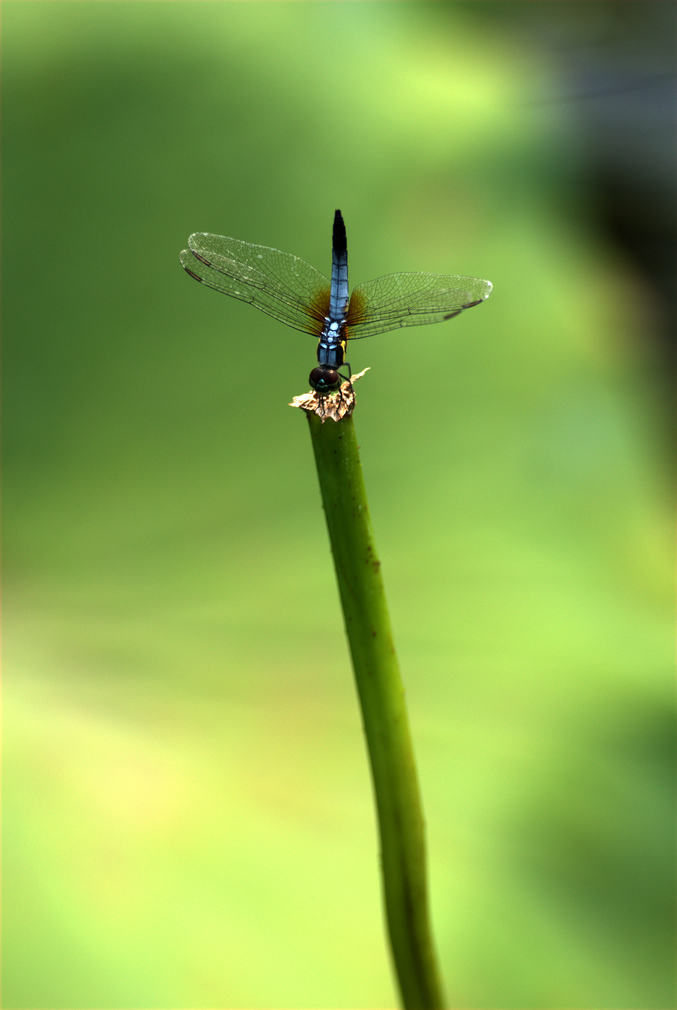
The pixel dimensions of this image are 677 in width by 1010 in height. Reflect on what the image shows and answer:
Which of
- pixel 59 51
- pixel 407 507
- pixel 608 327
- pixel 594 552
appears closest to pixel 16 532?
pixel 407 507

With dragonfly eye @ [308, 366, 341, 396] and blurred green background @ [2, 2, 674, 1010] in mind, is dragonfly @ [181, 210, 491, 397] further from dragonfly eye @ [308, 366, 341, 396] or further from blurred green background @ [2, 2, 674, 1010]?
blurred green background @ [2, 2, 674, 1010]

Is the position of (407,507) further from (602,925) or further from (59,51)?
(59,51)

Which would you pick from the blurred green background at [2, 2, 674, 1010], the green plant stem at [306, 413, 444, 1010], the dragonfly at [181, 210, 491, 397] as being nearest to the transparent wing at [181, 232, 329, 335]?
the dragonfly at [181, 210, 491, 397]

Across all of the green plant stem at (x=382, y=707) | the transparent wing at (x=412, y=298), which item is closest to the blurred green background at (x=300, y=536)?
the green plant stem at (x=382, y=707)

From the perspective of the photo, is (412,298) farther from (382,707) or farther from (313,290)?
(382,707)

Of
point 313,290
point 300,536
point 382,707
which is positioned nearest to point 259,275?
point 313,290

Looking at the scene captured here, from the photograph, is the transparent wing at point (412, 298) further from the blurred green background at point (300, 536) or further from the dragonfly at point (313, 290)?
the blurred green background at point (300, 536)
